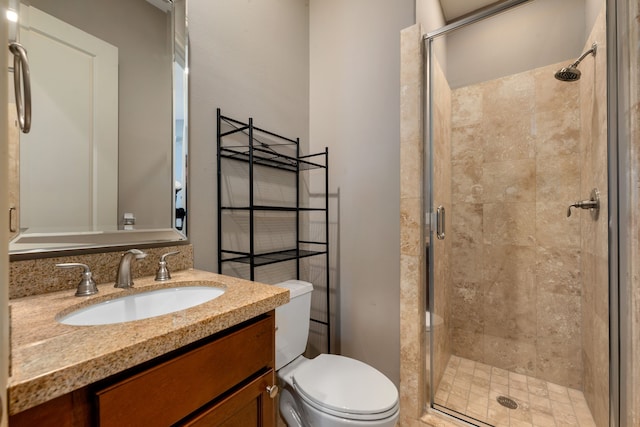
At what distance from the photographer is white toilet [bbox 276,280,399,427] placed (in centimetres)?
104

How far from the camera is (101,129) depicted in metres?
1.00

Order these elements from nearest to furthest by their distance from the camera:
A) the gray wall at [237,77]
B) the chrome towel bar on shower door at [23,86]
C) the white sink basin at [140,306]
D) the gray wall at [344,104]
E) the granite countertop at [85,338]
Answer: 1. the granite countertop at [85,338]
2. the chrome towel bar on shower door at [23,86]
3. the white sink basin at [140,306]
4. the gray wall at [237,77]
5. the gray wall at [344,104]

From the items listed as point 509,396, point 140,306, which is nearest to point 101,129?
point 140,306

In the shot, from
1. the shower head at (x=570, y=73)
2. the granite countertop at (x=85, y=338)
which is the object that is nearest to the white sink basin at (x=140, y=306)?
the granite countertop at (x=85, y=338)

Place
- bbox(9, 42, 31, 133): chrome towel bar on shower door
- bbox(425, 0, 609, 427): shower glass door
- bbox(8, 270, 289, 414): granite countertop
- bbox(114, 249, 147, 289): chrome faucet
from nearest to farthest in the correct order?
bbox(8, 270, 289, 414): granite countertop
bbox(9, 42, 31, 133): chrome towel bar on shower door
bbox(114, 249, 147, 289): chrome faucet
bbox(425, 0, 609, 427): shower glass door

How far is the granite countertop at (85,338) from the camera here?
0.42 metres

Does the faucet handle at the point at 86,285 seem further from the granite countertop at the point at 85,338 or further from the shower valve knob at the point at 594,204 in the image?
the shower valve knob at the point at 594,204

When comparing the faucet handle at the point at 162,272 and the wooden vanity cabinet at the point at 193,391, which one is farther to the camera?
the faucet handle at the point at 162,272

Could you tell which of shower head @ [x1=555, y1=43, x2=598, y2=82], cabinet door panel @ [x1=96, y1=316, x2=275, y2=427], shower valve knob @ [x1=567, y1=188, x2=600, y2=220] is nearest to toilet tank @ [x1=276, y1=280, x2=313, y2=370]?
cabinet door panel @ [x1=96, y1=316, x2=275, y2=427]

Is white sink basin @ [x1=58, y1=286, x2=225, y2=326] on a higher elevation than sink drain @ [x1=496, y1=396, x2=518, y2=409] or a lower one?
higher

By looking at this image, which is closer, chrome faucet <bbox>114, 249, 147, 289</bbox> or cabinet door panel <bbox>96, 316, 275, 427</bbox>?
cabinet door panel <bbox>96, 316, 275, 427</bbox>

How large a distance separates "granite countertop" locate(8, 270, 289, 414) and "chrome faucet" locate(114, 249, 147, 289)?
0.04 m

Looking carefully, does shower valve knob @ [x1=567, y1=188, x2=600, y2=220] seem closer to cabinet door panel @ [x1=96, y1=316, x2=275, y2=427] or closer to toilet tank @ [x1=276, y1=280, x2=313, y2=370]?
toilet tank @ [x1=276, y1=280, x2=313, y2=370]

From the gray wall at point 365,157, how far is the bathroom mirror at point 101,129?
2.99 ft
